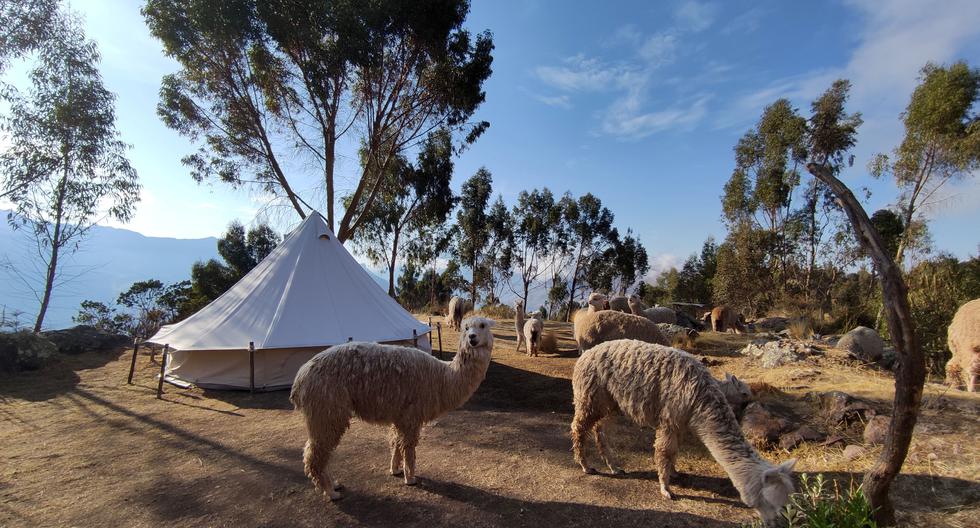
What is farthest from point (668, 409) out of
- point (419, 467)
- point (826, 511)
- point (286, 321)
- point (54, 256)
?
point (54, 256)

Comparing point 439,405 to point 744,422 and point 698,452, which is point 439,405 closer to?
point 698,452

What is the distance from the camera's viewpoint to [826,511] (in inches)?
98.9

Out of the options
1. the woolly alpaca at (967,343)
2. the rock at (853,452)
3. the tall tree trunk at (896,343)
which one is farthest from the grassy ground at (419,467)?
the tall tree trunk at (896,343)

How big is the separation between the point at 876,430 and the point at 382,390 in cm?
533

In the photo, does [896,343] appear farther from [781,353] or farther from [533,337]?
[533,337]

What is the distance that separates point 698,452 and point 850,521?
2482 millimetres

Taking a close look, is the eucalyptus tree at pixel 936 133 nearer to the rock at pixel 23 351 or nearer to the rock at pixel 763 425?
the rock at pixel 763 425

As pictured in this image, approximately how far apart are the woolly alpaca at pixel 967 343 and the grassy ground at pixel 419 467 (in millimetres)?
422

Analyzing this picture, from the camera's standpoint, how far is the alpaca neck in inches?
121

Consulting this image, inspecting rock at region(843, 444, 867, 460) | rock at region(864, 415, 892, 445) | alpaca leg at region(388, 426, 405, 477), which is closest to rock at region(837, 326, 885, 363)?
rock at region(864, 415, 892, 445)

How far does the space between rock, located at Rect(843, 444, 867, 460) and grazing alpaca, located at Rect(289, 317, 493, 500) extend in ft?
12.9

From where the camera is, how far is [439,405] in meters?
4.31

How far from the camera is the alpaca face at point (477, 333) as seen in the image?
14.4 ft

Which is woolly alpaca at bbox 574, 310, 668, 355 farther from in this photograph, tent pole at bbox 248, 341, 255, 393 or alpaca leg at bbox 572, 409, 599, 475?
tent pole at bbox 248, 341, 255, 393
